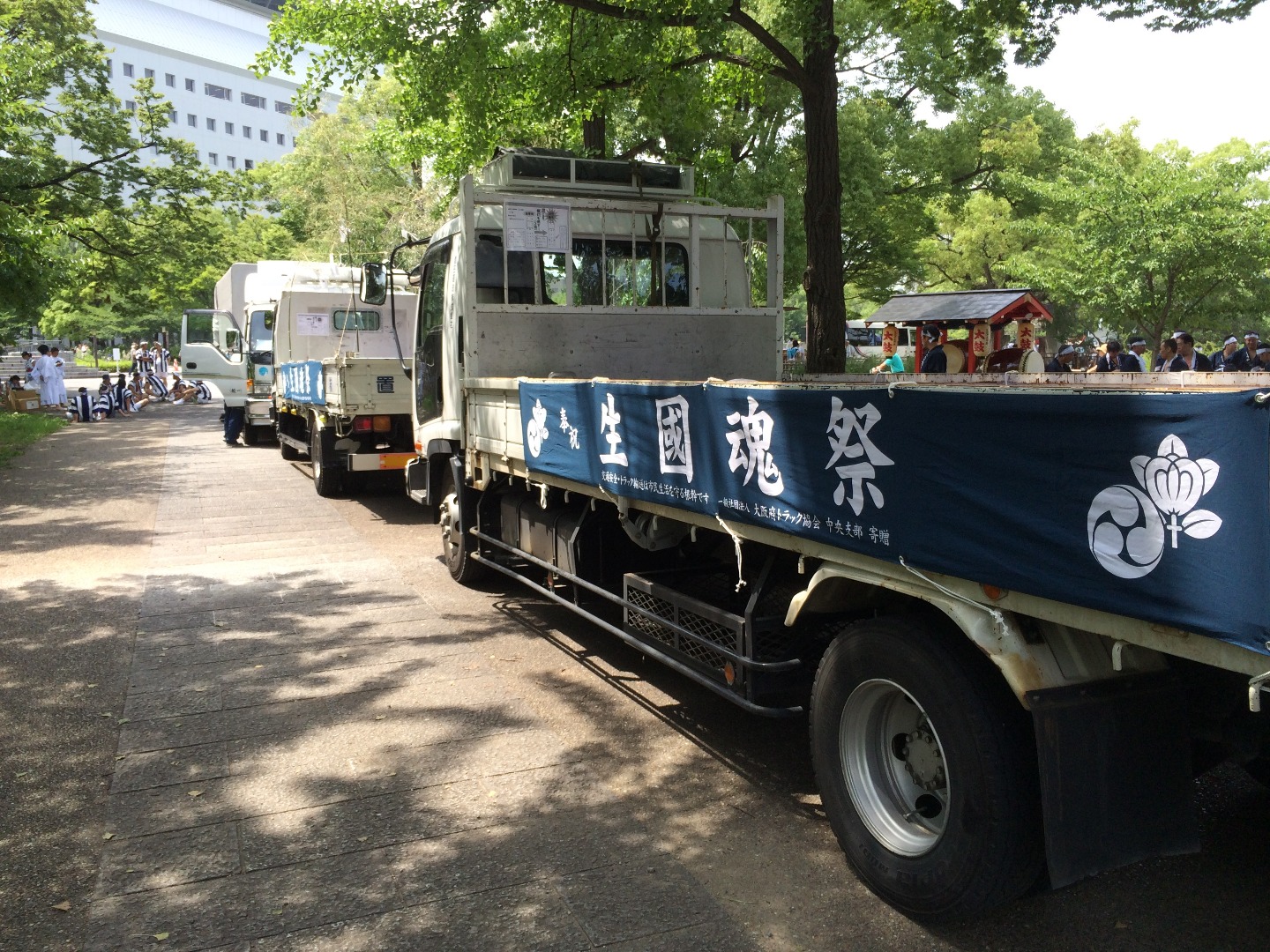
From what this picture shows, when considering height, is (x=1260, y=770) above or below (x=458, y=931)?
above

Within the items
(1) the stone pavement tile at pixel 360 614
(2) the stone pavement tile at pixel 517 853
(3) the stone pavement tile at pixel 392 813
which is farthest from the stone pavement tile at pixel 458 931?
(1) the stone pavement tile at pixel 360 614

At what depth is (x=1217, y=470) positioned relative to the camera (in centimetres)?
217

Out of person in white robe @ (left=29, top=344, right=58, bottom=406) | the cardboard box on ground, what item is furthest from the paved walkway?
person in white robe @ (left=29, top=344, right=58, bottom=406)

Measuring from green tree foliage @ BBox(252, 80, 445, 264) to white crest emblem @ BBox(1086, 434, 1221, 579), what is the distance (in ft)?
80.8

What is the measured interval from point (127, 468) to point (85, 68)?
13.7 m

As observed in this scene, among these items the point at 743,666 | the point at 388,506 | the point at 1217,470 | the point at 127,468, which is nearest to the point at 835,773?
the point at 743,666

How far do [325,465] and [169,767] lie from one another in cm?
861

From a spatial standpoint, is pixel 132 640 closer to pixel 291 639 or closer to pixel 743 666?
pixel 291 639

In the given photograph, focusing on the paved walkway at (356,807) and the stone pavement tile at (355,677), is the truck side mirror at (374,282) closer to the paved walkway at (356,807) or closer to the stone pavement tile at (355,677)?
the paved walkway at (356,807)

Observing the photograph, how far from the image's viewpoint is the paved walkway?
11.0 ft

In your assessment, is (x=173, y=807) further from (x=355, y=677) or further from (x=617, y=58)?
(x=617, y=58)

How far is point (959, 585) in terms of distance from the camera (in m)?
2.96

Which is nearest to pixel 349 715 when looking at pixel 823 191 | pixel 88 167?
pixel 823 191

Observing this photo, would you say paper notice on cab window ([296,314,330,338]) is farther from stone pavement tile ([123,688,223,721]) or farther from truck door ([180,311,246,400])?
stone pavement tile ([123,688,223,721])
